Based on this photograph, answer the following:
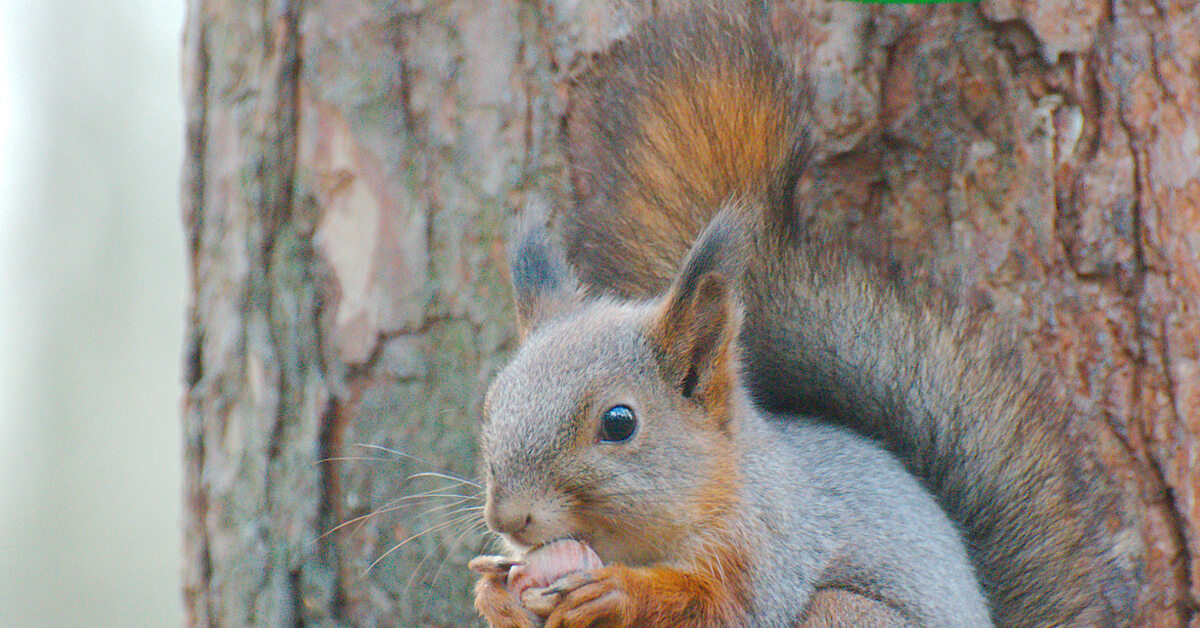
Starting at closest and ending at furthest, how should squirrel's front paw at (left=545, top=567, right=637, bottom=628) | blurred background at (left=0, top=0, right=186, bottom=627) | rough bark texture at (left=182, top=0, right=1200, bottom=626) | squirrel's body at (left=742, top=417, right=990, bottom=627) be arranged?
squirrel's front paw at (left=545, top=567, right=637, bottom=628) < squirrel's body at (left=742, top=417, right=990, bottom=627) < rough bark texture at (left=182, top=0, right=1200, bottom=626) < blurred background at (left=0, top=0, right=186, bottom=627)

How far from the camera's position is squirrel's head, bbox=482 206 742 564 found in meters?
1.04

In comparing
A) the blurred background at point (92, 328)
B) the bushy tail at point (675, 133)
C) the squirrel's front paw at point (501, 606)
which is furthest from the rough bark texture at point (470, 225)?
the blurred background at point (92, 328)

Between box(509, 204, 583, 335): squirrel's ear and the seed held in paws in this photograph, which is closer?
the seed held in paws

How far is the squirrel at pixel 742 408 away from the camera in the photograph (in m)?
1.06

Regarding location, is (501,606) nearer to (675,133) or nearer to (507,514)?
(507,514)

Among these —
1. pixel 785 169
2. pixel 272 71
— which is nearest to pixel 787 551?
pixel 785 169

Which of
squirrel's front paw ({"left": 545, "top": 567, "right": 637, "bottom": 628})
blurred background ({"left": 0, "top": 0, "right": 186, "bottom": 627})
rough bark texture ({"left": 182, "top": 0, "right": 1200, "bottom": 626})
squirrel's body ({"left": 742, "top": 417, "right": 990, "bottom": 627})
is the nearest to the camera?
squirrel's front paw ({"left": 545, "top": 567, "right": 637, "bottom": 628})

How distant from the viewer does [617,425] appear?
3.53 feet

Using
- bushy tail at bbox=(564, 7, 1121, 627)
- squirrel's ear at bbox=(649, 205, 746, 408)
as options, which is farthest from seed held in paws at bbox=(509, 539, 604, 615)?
bushy tail at bbox=(564, 7, 1121, 627)

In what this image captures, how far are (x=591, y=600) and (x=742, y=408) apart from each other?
0.31 meters

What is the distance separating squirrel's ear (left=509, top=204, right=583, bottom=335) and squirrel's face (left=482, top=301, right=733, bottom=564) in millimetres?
102

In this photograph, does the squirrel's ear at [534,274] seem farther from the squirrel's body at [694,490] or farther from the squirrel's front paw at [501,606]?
the squirrel's front paw at [501,606]

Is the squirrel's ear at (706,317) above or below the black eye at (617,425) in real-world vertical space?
above

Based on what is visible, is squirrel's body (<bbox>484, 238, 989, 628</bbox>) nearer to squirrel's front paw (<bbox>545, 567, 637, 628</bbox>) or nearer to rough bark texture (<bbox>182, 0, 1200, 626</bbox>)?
squirrel's front paw (<bbox>545, 567, 637, 628</bbox>)
